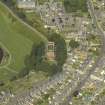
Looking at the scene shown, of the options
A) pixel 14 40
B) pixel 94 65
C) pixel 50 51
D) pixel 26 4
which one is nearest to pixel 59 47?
pixel 50 51

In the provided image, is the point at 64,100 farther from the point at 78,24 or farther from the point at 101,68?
the point at 78,24

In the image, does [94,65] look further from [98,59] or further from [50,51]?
[50,51]

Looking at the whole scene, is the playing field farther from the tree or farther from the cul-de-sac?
the tree

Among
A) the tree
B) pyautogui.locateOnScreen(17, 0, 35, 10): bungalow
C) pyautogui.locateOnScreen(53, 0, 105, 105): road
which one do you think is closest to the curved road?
pyautogui.locateOnScreen(53, 0, 105, 105): road

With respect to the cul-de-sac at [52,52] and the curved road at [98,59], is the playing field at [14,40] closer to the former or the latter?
the cul-de-sac at [52,52]

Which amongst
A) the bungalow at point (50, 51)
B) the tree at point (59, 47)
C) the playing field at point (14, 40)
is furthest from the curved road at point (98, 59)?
the playing field at point (14, 40)

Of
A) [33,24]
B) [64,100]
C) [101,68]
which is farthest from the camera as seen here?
[33,24]

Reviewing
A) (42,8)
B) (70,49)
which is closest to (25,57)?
(70,49)

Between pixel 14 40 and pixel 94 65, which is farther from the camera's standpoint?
pixel 14 40
